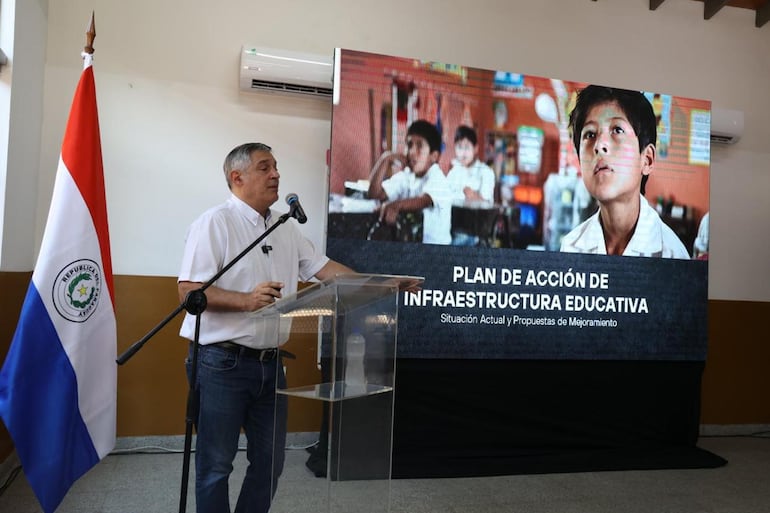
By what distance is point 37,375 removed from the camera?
2.71 metres

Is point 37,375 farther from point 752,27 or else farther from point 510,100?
point 752,27

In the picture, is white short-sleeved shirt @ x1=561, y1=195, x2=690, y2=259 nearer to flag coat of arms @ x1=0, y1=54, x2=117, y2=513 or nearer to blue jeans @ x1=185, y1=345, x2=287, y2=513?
blue jeans @ x1=185, y1=345, x2=287, y2=513

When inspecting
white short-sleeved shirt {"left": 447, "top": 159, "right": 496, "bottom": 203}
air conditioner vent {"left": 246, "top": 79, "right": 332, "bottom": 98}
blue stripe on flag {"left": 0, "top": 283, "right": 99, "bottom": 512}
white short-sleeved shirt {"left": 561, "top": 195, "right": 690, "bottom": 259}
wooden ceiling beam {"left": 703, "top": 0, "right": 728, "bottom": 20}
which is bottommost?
blue stripe on flag {"left": 0, "top": 283, "right": 99, "bottom": 512}

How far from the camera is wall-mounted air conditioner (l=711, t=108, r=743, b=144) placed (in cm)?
507

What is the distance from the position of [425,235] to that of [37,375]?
2.27 meters

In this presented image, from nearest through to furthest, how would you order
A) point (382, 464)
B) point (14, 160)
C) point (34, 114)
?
point (382, 464) → point (14, 160) → point (34, 114)

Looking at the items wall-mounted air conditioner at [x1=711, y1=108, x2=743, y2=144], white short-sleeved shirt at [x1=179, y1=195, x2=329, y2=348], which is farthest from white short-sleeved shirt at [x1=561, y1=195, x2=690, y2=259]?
white short-sleeved shirt at [x1=179, y1=195, x2=329, y2=348]

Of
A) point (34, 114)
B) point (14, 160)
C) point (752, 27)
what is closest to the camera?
point (14, 160)

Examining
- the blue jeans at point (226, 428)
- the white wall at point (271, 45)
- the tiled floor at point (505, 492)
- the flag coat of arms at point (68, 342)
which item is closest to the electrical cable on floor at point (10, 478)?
the tiled floor at point (505, 492)

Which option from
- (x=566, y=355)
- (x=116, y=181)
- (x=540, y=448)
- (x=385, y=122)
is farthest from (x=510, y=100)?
(x=116, y=181)

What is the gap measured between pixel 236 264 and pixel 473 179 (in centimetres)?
223

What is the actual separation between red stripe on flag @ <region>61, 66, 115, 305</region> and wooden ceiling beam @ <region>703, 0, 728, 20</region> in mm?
4690

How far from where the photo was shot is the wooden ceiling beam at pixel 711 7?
5.14m

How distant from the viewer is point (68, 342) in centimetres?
277
